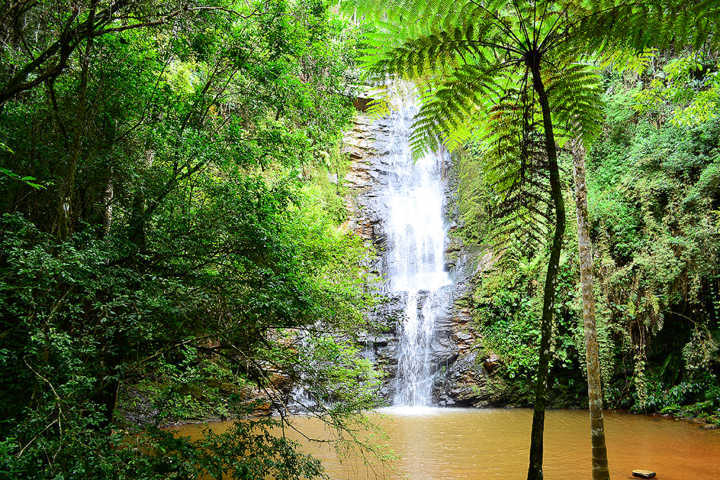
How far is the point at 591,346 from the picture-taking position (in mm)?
5031

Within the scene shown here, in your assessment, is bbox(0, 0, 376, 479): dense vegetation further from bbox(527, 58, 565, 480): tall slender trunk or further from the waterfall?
the waterfall

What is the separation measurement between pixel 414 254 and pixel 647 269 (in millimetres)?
8474

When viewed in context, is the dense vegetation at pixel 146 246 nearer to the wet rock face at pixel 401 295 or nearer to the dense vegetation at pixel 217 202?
the dense vegetation at pixel 217 202

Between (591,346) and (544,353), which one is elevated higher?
(544,353)

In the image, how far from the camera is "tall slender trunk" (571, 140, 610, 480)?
4.35 meters

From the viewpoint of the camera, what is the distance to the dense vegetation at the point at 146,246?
3.44 m

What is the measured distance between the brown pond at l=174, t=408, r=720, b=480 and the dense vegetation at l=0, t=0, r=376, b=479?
2078 millimetres

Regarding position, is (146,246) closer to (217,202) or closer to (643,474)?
(217,202)

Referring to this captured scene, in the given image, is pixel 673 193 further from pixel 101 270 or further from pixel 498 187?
pixel 101 270

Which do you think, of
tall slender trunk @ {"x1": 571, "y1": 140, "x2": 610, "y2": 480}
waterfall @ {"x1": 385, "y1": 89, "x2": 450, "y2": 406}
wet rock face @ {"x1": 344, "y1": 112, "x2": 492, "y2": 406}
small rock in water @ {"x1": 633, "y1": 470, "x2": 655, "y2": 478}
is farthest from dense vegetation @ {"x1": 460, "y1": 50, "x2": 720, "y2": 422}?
small rock in water @ {"x1": 633, "y1": 470, "x2": 655, "y2": 478}

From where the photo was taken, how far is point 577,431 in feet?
27.7

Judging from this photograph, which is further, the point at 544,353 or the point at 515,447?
A: the point at 515,447

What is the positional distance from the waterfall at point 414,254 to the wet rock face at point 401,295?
0.74ft

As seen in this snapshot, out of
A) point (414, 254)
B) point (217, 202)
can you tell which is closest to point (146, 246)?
point (217, 202)
